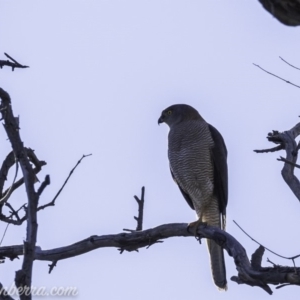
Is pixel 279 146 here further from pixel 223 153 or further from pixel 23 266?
pixel 223 153

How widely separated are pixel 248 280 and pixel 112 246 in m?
1.23

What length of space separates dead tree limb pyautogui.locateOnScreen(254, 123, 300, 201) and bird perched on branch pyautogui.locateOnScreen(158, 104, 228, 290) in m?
2.83

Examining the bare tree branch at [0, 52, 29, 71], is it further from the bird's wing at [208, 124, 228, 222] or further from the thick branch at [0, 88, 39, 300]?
the bird's wing at [208, 124, 228, 222]

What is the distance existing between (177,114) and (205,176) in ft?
4.49

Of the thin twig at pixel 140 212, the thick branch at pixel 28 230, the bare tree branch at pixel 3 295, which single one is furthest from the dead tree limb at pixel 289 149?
the bare tree branch at pixel 3 295

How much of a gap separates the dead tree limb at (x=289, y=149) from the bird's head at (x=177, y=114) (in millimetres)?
3843

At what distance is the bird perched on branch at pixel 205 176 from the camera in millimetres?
7393

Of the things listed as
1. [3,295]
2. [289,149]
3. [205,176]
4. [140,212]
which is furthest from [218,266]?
[3,295]

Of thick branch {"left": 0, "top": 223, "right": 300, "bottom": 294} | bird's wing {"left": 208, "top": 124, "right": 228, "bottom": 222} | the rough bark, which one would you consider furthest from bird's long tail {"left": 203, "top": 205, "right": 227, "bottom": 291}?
the rough bark

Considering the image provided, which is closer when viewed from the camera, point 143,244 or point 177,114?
point 143,244

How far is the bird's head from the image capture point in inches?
332

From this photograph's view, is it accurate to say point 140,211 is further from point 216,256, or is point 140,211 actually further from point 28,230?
point 216,256

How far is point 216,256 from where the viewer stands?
24.0 feet

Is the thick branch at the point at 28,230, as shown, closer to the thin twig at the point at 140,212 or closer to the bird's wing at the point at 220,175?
the thin twig at the point at 140,212
